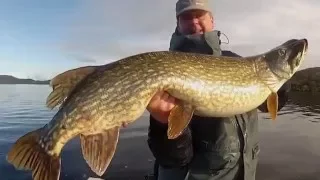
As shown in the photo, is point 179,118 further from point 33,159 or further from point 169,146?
point 33,159

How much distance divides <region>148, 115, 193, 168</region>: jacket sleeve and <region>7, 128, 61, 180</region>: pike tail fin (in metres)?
0.99

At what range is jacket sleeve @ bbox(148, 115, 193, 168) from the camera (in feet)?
10.5

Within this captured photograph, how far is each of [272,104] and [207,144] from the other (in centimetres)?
72

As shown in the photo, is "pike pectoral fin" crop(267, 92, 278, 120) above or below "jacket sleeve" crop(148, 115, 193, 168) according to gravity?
above

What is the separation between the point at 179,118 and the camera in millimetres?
2938

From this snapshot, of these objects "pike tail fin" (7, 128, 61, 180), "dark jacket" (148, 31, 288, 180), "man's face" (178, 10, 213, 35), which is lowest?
"dark jacket" (148, 31, 288, 180)

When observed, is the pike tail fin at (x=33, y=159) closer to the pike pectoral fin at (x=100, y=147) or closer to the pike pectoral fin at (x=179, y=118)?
the pike pectoral fin at (x=100, y=147)

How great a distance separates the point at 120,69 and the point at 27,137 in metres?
0.90

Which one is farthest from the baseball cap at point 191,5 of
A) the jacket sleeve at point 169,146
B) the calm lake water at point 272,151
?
the calm lake water at point 272,151

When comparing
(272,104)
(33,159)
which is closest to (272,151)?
(272,104)

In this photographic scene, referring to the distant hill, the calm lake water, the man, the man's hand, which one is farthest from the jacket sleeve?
the distant hill

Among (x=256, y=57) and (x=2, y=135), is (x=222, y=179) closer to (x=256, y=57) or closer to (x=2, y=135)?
(x=256, y=57)

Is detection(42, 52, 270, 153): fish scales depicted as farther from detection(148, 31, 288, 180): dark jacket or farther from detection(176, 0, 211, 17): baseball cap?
detection(176, 0, 211, 17): baseball cap

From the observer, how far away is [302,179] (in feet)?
31.1
